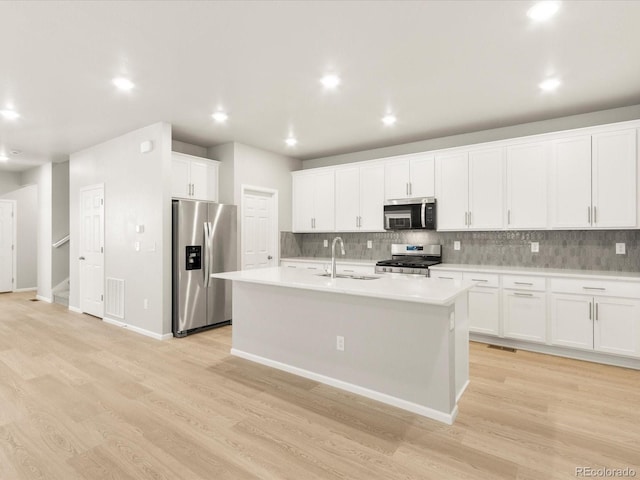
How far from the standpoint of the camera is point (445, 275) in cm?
450

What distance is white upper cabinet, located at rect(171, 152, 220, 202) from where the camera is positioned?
4.85m

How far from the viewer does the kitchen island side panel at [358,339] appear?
2525mm

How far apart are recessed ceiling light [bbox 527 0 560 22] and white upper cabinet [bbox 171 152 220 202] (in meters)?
4.24

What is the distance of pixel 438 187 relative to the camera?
4863mm

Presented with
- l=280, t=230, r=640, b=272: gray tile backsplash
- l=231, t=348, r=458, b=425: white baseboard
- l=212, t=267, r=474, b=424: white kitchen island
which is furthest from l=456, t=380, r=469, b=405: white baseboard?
l=280, t=230, r=640, b=272: gray tile backsplash

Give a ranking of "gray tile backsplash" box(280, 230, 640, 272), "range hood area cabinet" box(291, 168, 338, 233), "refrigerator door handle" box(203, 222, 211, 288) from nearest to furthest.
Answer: "gray tile backsplash" box(280, 230, 640, 272)
"refrigerator door handle" box(203, 222, 211, 288)
"range hood area cabinet" box(291, 168, 338, 233)

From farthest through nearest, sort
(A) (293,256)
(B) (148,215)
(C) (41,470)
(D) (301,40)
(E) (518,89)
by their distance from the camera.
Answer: (A) (293,256) → (B) (148,215) → (E) (518,89) → (D) (301,40) → (C) (41,470)

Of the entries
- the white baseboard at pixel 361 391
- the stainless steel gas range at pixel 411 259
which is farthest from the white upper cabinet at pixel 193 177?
the stainless steel gas range at pixel 411 259

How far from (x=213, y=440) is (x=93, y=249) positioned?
4699mm

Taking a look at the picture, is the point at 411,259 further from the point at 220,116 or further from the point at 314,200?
the point at 220,116

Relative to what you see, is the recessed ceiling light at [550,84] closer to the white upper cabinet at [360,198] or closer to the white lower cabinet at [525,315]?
the white lower cabinet at [525,315]

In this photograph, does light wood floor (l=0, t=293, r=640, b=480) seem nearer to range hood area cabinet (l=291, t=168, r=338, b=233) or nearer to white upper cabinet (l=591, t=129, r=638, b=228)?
white upper cabinet (l=591, t=129, r=638, b=228)

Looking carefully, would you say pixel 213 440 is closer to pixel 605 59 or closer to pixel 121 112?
pixel 121 112

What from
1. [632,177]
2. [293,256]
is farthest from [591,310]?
[293,256]
